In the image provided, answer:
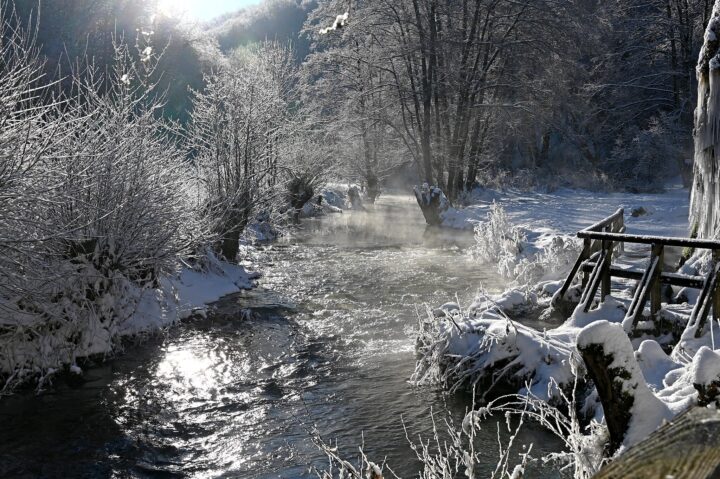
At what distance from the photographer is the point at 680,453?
38.6 inches

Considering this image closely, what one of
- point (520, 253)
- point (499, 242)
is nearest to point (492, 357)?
point (520, 253)

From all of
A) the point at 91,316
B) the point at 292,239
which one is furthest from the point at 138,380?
the point at 292,239

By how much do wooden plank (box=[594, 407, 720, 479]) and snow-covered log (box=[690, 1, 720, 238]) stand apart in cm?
756

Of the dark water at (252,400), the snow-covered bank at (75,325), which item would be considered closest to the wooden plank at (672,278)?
the dark water at (252,400)

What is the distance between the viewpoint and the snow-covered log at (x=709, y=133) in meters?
7.73

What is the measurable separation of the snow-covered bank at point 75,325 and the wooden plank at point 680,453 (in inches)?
282

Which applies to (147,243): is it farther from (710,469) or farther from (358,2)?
(358,2)

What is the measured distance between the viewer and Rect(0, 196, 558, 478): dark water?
5512mm

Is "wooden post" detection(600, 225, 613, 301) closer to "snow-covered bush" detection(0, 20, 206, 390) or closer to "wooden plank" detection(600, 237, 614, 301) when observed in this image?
"wooden plank" detection(600, 237, 614, 301)

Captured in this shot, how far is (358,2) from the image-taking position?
23641 millimetres

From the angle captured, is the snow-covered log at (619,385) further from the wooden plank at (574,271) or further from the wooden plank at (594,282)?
the wooden plank at (574,271)

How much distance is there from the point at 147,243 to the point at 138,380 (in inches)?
88.2

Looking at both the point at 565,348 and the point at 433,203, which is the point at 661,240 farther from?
the point at 433,203

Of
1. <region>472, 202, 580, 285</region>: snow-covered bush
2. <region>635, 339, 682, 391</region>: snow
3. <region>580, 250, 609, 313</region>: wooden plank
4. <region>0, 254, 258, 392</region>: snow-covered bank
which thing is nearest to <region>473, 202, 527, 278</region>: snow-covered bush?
<region>472, 202, 580, 285</region>: snow-covered bush
